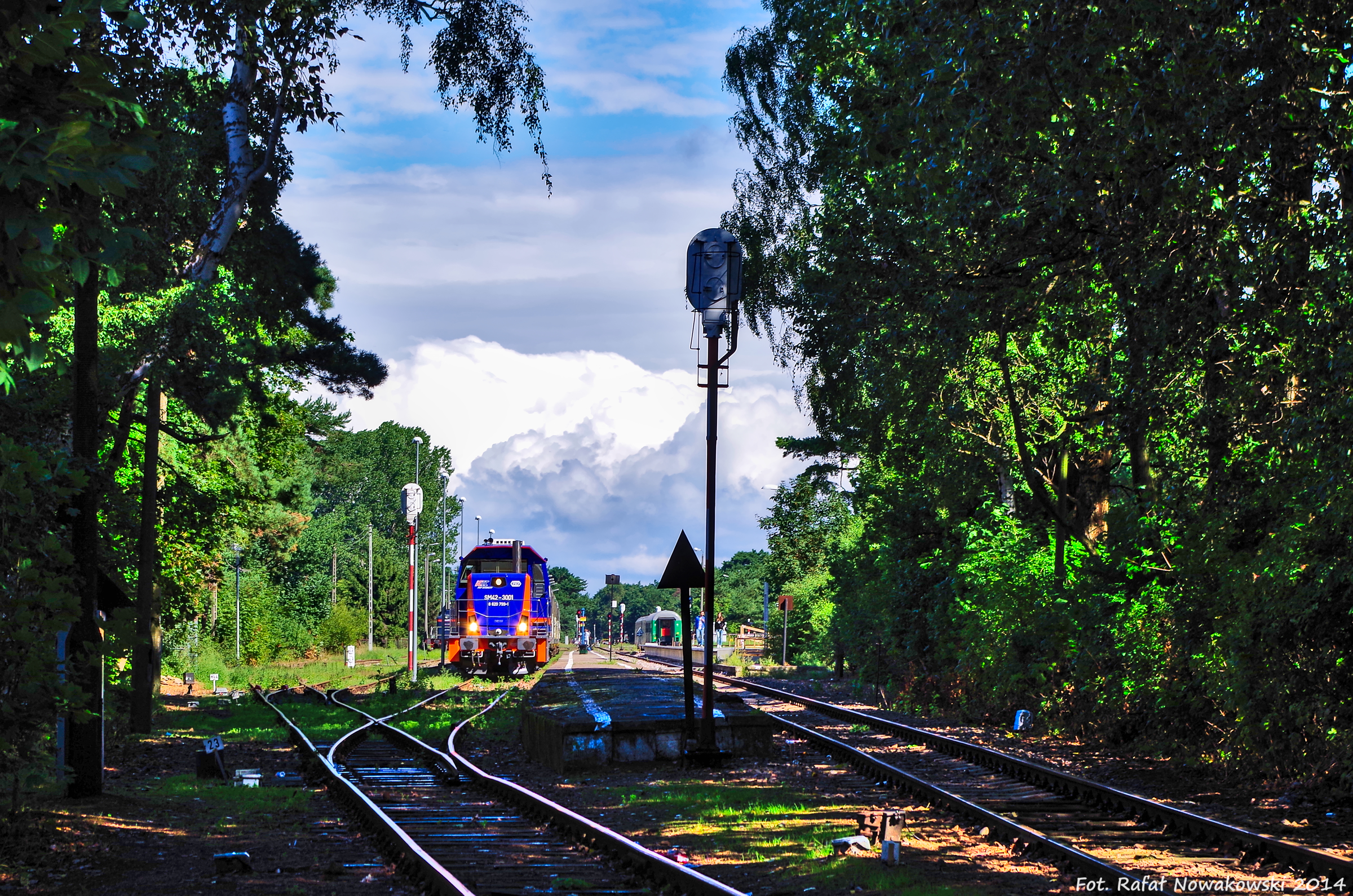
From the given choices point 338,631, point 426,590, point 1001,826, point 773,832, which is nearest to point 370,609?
point 338,631

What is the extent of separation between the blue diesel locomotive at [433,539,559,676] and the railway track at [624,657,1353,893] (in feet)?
Answer: 63.5

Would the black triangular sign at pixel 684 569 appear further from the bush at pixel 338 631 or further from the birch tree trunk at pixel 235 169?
the bush at pixel 338 631

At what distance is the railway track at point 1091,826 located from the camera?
8430mm

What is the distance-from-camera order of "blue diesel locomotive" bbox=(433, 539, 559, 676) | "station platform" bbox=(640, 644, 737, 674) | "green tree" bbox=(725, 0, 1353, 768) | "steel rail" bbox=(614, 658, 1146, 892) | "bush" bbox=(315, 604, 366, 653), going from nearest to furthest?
"steel rail" bbox=(614, 658, 1146, 892) → "green tree" bbox=(725, 0, 1353, 768) → "blue diesel locomotive" bbox=(433, 539, 559, 676) → "station platform" bbox=(640, 644, 737, 674) → "bush" bbox=(315, 604, 366, 653)

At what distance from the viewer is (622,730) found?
1642 centimetres

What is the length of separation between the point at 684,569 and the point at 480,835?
6227 mm

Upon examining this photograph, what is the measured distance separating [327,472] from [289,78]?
7707 cm

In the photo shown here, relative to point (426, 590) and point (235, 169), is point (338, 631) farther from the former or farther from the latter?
point (235, 169)

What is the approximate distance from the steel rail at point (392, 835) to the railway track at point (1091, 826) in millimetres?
4628

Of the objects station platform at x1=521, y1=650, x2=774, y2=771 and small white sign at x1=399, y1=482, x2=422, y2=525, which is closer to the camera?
station platform at x1=521, y1=650, x2=774, y2=771

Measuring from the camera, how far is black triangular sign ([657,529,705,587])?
16562 mm

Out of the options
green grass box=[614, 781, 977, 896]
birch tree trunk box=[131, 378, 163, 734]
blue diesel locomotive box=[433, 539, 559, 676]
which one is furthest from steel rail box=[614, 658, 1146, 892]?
blue diesel locomotive box=[433, 539, 559, 676]

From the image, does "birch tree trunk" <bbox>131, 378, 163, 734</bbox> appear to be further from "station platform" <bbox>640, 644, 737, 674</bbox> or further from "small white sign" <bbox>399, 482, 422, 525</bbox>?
"station platform" <bbox>640, 644, 737, 674</bbox>

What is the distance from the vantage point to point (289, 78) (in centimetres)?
1783
